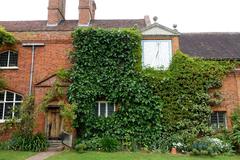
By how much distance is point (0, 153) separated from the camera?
15125 millimetres

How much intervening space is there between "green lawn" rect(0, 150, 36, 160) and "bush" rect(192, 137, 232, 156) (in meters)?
8.78

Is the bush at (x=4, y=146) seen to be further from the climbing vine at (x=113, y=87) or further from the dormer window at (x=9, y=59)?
the dormer window at (x=9, y=59)

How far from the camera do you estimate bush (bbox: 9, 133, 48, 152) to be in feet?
53.7

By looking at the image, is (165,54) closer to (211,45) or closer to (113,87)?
(113,87)

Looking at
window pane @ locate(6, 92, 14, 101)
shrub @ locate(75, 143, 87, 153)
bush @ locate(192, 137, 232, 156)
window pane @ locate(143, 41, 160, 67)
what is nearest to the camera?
bush @ locate(192, 137, 232, 156)

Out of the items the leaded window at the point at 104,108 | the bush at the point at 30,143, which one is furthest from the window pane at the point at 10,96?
the leaded window at the point at 104,108

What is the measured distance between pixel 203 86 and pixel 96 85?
702 cm

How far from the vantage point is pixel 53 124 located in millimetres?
18672

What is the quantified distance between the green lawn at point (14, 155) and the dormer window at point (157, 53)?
956 centimetres

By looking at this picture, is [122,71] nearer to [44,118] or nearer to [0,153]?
[44,118]

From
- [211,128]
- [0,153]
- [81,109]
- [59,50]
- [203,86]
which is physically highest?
[59,50]

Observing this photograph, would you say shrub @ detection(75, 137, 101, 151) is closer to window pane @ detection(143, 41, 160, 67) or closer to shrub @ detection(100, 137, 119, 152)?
shrub @ detection(100, 137, 119, 152)

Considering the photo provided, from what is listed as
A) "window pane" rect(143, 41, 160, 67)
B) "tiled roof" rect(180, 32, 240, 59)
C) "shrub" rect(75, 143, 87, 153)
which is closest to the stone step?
"shrub" rect(75, 143, 87, 153)


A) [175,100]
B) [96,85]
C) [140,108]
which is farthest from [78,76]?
[175,100]
